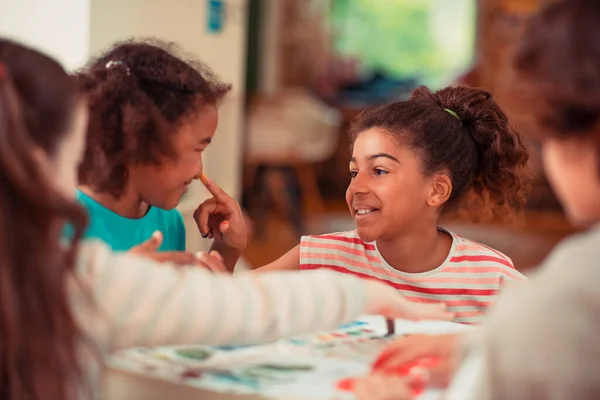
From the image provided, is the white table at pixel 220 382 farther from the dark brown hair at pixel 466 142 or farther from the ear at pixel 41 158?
the dark brown hair at pixel 466 142

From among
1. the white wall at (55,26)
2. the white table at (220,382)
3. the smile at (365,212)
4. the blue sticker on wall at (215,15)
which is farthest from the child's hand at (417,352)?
the blue sticker on wall at (215,15)

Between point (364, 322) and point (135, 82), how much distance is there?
1.72ft

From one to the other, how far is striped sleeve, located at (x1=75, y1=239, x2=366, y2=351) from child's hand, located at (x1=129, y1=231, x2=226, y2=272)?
0.14 m

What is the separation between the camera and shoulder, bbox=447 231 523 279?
1.69m

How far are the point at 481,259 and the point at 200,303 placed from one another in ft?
3.04

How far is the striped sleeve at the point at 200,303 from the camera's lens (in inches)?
34.2

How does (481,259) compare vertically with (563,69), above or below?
below

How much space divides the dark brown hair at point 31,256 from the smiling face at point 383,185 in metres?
0.89

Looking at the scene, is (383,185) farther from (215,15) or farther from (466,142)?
(215,15)

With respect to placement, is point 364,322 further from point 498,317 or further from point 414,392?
point 498,317

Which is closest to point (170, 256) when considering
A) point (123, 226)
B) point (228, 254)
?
point (123, 226)

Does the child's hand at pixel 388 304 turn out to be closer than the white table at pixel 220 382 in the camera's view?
No

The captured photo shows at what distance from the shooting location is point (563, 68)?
0.82 metres

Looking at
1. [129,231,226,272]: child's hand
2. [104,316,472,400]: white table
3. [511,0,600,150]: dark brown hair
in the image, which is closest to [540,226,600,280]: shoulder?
[511,0,600,150]: dark brown hair
